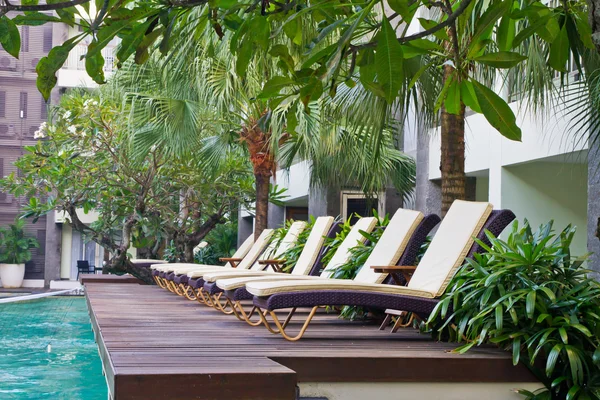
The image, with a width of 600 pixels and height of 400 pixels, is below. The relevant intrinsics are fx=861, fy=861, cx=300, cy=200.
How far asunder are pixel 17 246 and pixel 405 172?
18.6m

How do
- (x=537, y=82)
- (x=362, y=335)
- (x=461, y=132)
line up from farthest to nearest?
(x=461, y=132) → (x=537, y=82) → (x=362, y=335)

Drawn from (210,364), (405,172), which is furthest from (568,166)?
(210,364)

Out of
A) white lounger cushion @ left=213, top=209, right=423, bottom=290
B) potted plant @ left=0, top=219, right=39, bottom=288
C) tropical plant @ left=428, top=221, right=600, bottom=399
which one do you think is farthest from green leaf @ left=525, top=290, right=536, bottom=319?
potted plant @ left=0, top=219, right=39, bottom=288

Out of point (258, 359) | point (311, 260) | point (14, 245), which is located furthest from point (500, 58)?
point (14, 245)

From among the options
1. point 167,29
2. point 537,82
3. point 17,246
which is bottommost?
point 17,246

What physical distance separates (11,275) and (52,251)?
177 cm

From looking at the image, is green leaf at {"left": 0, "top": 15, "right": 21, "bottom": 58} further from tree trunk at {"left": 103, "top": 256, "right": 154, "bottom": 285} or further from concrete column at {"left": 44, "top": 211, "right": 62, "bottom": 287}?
concrete column at {"left": 44, "top": 211, "right": 62, "bottom": 287}

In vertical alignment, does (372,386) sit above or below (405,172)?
below

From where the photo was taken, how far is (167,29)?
218cm

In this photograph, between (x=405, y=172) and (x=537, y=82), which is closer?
(x=537, y=82)

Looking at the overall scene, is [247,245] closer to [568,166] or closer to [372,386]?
[568,166]

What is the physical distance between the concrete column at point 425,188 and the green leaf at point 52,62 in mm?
12677

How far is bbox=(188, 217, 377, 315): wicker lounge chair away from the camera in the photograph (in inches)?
279

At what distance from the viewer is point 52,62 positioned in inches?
78.7
